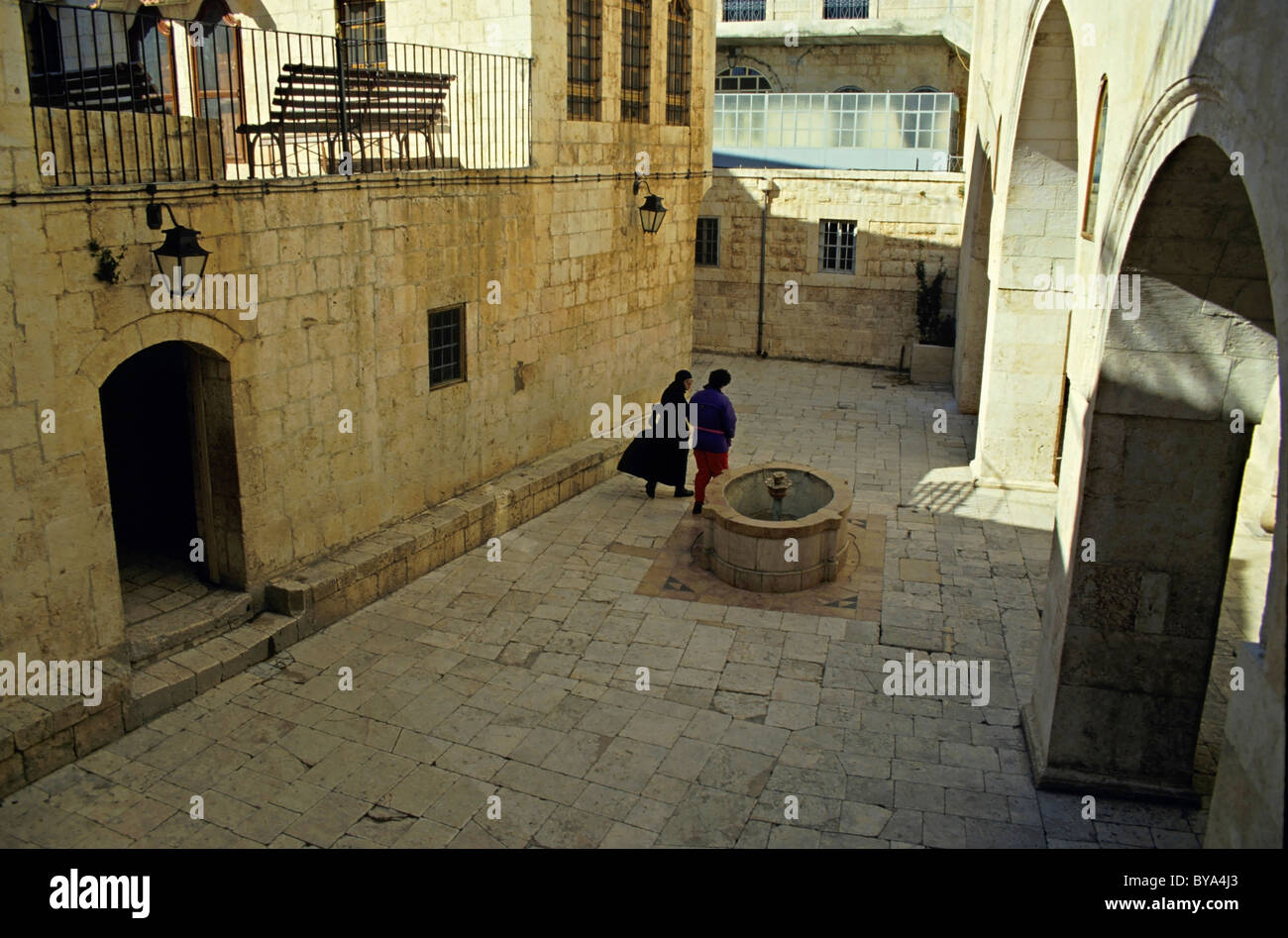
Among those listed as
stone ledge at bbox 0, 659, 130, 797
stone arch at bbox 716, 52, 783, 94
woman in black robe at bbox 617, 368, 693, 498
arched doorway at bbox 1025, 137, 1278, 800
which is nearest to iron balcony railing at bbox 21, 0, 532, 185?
woman in black robe at bbox 617, 368, 693, 498

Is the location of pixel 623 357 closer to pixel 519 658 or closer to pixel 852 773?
pixel 519 658

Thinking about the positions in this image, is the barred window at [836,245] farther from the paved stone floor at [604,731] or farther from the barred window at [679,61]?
→ the paved stone floor at [604,731]

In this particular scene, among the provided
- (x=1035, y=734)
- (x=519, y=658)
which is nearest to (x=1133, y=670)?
(x=1035, y=734)

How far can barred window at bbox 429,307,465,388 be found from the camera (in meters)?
10.5

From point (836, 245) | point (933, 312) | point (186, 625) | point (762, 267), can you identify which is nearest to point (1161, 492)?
point (186, 625)

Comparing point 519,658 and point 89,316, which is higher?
point 89,316

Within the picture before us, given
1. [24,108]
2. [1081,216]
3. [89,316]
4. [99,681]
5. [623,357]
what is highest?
[24,108]

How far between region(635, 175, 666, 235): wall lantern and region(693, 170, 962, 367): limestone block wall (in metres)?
6.84

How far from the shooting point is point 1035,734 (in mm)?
7223

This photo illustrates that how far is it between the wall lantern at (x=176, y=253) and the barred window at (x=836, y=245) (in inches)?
584

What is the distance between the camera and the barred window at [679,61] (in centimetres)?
1400

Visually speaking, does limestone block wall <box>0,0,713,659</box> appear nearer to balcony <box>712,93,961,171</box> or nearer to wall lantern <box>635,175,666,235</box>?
wall lantern <box>635,175,666,235</box>
